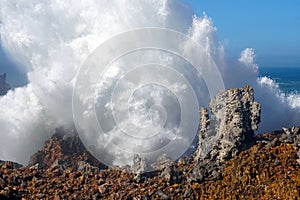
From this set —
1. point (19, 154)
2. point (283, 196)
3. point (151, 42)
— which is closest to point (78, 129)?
point (19, 154)

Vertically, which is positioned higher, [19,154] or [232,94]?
[19,154]

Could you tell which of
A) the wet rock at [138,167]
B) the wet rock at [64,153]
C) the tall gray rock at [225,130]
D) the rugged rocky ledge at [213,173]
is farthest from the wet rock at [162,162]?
the wet rock at [64,153]

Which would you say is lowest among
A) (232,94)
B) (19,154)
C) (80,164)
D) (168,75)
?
(80,164)

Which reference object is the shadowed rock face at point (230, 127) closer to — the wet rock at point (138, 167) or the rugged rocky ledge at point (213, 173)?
the rugged rocky ledge at point (213, 173)

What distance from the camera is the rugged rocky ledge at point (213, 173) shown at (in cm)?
2658

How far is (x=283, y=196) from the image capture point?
2470 cm

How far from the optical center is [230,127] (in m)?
30.9

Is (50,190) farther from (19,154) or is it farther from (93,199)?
(19,154)

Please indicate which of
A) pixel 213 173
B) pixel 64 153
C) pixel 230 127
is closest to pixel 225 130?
pixel 230 127

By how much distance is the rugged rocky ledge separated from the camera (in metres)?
26.6

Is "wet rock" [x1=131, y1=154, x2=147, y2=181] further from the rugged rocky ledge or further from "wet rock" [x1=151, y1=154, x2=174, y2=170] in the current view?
"wet rock" [x1=151, y1=154, x2=174, y2=170]

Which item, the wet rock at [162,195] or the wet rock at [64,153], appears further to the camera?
the wet rock at [64,153]

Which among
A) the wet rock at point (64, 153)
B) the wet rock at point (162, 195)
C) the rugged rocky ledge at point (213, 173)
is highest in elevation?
the wet rock at point (64, 153)

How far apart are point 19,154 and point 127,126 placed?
13.3 metres
